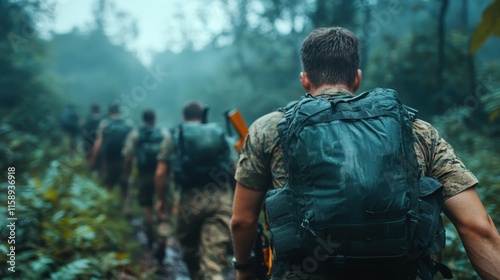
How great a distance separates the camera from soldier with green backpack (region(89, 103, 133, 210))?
809 cm

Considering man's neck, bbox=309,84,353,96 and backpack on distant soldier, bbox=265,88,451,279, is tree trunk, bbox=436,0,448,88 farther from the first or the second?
backpack on distant soldier, bbox=265,88,451,279

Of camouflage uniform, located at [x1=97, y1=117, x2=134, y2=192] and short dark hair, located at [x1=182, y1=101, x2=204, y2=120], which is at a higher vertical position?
short dark hair, located at [x1=182, y1=101, x2=204, y2=120]

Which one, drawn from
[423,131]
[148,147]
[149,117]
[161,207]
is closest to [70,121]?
[149,117]

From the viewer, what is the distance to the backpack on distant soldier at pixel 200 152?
4.21m

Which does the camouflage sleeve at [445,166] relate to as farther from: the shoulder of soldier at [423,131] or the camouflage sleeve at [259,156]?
the camouflage sleeve at [259,156]

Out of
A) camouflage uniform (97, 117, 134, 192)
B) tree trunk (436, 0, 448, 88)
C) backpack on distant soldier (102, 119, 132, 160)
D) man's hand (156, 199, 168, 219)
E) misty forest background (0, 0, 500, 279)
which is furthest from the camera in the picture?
tree trunk (436, 0, 448, 88)

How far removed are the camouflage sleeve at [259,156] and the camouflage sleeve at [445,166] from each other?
2.24 feet

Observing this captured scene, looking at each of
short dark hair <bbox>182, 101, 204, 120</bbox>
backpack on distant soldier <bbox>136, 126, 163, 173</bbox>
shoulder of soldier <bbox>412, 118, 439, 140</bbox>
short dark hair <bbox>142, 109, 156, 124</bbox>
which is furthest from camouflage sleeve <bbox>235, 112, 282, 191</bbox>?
short dark hair <bbox>142, 109, 156, 124</bbox>

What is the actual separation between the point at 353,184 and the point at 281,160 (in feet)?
1.60

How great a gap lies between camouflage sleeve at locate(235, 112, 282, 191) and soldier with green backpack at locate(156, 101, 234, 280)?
235cm

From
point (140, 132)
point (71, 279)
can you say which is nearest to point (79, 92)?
point (140, 132)

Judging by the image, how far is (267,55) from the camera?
23.2m

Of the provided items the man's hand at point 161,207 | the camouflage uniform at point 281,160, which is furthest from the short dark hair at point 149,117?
the camouflage uniform at point 281,160

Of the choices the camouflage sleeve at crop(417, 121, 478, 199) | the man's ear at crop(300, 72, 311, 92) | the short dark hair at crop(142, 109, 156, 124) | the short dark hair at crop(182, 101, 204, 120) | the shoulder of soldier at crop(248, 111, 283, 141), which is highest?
the short dark hair at crop(142, 109, 156, 124)
